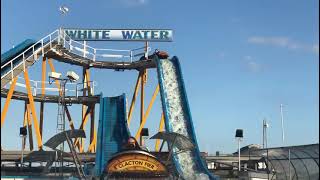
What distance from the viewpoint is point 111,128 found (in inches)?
1393

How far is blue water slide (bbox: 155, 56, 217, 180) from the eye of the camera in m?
32.5

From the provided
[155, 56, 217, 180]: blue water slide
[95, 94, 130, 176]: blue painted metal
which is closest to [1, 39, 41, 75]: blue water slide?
[95, 94, 130, 176]: blue painted metal

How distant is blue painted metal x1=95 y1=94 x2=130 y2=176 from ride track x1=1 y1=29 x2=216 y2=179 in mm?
3141

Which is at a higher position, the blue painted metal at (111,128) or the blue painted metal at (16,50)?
the blue painted metal at (16,50)

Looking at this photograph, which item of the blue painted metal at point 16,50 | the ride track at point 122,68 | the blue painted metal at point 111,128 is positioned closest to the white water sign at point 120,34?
the ride track at point 122,68

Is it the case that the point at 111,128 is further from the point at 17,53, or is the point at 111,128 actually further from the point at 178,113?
the point at 17,53

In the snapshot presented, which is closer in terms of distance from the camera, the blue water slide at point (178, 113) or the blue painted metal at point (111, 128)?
the blue water slide at point (178, 113)

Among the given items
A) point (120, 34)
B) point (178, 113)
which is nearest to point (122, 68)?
point (120, 34)

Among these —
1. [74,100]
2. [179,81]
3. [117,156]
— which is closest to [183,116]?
[179,81]

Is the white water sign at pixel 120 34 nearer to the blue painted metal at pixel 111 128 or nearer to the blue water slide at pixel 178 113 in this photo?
the blue water slide at pixel 178 113

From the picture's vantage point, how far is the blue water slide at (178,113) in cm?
3250

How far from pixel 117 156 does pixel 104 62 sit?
21.4 meters

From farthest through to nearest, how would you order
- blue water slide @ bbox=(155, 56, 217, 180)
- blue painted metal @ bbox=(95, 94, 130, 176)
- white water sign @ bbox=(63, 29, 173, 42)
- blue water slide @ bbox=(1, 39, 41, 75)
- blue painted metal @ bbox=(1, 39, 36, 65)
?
white water sign @ bbox=(63, 29, 173, 42) < blue painted metal @ bbox=(1, 39, 36, 65) < blue water slide @ bbox=(1, 39, 41, 75) < blue painted metal @ bbox=(95, 94, 130, 176) < blue water slide @ bbox=(155, 56, 217, 180)

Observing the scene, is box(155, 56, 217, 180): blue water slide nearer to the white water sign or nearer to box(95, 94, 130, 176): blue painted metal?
box(95, 94, 130, 176): blue painted metal
